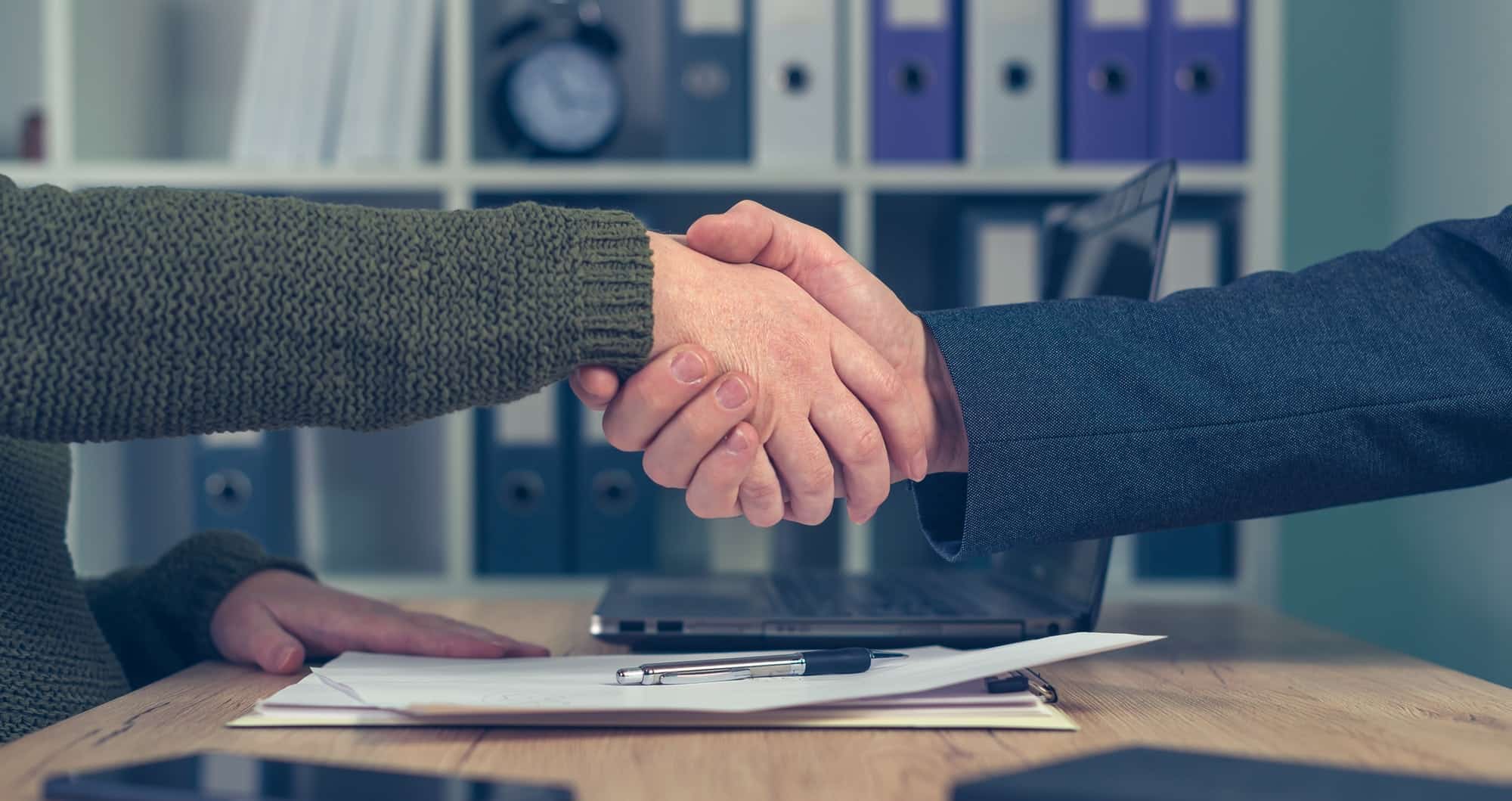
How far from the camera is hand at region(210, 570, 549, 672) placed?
800 millimetres

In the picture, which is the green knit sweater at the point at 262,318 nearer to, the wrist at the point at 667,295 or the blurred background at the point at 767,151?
the wrist at the point at 667,295

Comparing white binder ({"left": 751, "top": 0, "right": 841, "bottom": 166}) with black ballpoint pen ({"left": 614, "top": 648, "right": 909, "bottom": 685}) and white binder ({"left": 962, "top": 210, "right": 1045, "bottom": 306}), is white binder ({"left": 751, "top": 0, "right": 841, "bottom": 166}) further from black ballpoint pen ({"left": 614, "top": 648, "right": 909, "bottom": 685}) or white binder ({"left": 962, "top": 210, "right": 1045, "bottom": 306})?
black ballpoint pen ({"left": 614, "top": 648, "right": 909, "bottom": 685})

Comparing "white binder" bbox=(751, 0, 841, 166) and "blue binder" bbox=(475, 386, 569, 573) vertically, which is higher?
"white binder" bbox=(751, 0, 841, 166)

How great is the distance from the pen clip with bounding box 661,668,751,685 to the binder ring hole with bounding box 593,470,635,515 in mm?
974

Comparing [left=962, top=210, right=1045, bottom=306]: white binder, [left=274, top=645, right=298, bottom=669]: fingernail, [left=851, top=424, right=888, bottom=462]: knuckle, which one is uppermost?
[left=962, top=210, right=1045, bottom=306]: white binder

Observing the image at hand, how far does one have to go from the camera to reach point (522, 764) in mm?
523

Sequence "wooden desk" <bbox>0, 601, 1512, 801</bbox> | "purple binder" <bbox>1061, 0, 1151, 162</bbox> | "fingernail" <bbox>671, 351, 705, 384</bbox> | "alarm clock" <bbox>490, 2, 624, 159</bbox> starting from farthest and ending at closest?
"alarm clock" <bbox>490, 2, 624, 159</bbox> < "purple binder" <bbox>1061, 0, 1151, 162</bbox> < "fingernail" <bbox>671, 351, 705, 384</bbox> < "wooden desk" <bbox>0, 601, 1512, 801</bbox>

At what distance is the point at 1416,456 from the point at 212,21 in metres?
1.89

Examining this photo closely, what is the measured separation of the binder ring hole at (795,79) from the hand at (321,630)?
38.8 inches

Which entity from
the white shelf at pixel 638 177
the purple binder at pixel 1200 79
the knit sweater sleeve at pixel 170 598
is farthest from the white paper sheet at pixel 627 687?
the purple binder at pixel 1200 79

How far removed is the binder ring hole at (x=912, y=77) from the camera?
5.34 feet

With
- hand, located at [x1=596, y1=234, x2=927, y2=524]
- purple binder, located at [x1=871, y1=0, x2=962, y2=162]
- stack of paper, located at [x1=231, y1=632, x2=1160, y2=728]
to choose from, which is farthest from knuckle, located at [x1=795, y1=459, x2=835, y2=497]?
purple binder, located at [x1=871, y1=0, x2=962, y2=162]

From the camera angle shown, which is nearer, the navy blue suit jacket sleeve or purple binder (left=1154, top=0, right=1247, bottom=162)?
the navy blue suit jacket sleeve

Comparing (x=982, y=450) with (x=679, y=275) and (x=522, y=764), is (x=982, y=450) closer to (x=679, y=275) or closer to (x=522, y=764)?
(x=679, y=275)
